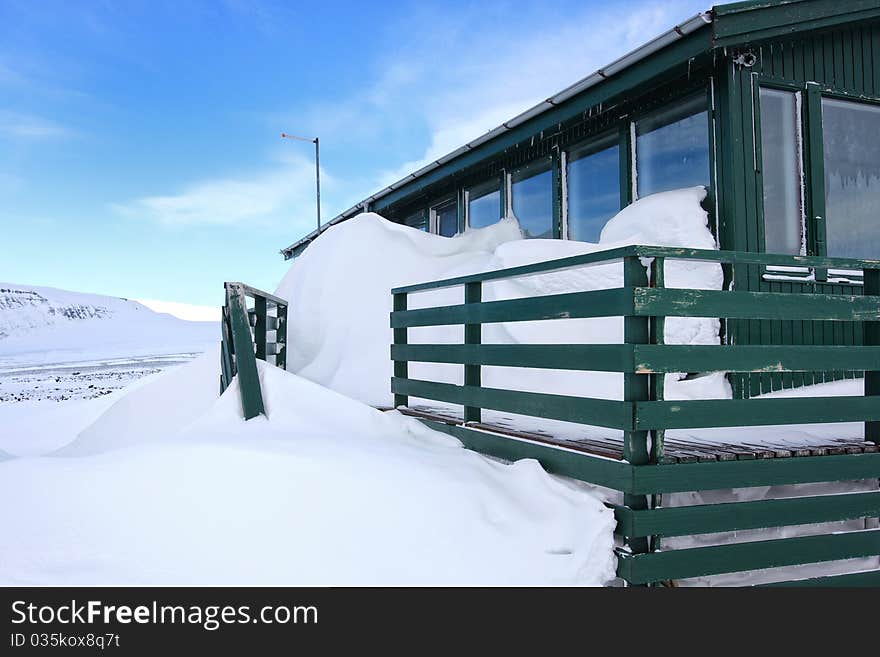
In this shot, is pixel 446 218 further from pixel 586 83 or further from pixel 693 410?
pixel 693 410

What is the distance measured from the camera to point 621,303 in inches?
133

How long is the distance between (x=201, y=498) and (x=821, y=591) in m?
3.38

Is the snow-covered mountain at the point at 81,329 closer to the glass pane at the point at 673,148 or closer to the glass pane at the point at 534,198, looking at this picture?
the glass pane at the point at 534,198

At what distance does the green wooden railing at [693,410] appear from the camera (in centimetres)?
337

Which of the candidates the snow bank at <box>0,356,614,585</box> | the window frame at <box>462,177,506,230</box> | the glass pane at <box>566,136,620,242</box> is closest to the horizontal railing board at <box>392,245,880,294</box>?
the snow bank at <box>0,356,614,585</box>

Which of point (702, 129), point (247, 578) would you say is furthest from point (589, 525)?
point (702, 129)

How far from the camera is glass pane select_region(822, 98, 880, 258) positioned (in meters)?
7.45

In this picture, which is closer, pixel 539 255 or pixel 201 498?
pixel 201 498

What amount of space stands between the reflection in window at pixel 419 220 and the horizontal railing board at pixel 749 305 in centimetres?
1092

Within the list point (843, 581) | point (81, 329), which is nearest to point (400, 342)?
point (843, 581)

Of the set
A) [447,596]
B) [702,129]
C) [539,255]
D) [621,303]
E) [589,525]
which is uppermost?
[702,129]

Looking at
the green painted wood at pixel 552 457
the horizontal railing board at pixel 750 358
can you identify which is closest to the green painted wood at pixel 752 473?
the green painted wood at pixel 552 457

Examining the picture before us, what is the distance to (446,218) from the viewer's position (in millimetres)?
13742

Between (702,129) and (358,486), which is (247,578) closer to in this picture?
(358,486)
